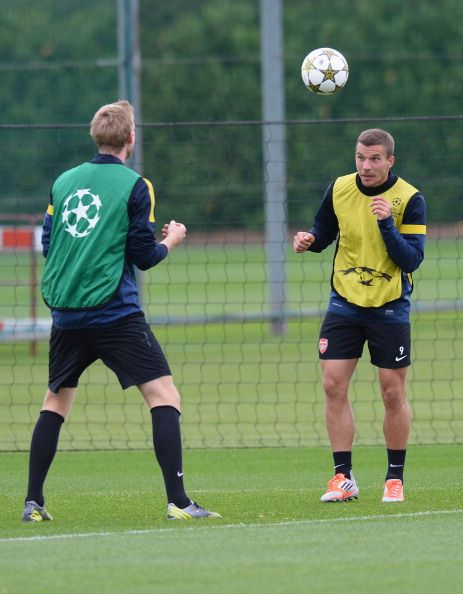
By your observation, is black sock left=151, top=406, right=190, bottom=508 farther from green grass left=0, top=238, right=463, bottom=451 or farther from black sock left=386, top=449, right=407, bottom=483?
green grass left=0, top=238, right=463, bottom=451

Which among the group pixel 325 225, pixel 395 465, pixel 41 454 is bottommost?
pixel 395 465

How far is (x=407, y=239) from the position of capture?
26.0ft

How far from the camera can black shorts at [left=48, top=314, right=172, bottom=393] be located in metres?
7.14

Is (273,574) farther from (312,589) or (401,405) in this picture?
(401,405)

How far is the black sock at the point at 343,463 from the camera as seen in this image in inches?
318

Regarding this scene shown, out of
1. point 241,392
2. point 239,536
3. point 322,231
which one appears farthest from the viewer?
point 241,392

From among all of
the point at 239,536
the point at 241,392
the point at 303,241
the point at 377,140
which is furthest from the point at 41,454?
the point at 241,392

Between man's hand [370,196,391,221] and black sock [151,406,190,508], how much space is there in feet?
5.18

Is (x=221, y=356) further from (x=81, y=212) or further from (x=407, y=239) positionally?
(x=81, y=212)

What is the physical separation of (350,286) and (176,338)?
38.5ft

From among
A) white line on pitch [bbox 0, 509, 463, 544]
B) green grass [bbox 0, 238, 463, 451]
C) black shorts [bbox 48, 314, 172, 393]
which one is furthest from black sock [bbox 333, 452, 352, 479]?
green grass [bbox 0, 238, 463, 451]

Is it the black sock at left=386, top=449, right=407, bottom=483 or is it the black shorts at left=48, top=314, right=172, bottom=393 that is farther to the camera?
the black sock at left=386, top=449, right=407, bottom=483

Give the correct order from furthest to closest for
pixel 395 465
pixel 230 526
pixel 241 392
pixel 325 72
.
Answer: pixel 241 392, pixel 325 72, pixel 395 465, pixel 230 526

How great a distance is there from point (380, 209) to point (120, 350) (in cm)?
165
